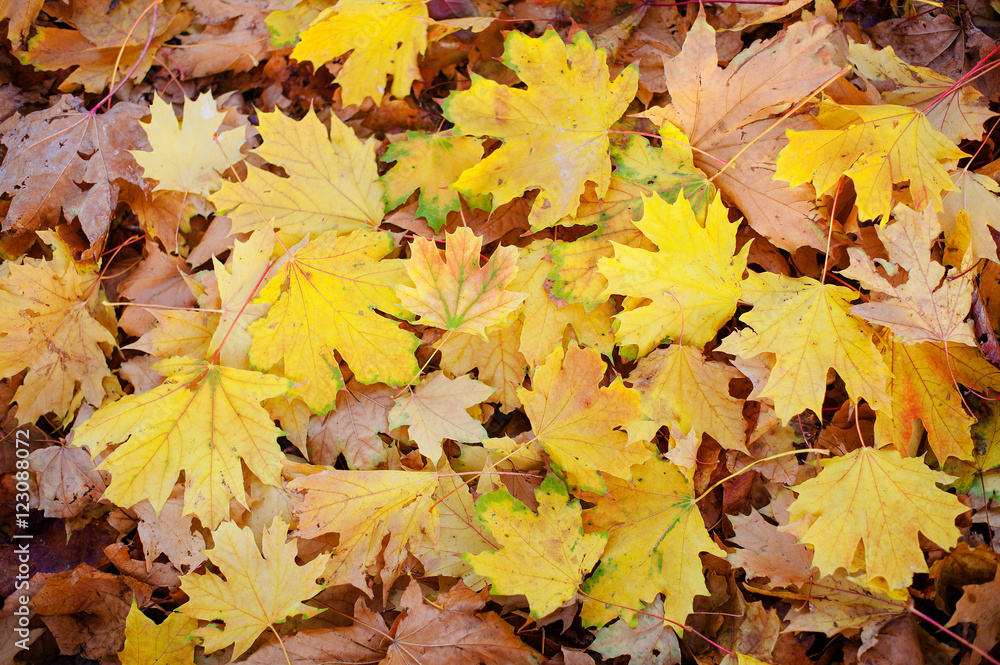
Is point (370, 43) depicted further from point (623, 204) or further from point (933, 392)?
point (933, 392)

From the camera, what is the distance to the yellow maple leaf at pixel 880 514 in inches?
48.6

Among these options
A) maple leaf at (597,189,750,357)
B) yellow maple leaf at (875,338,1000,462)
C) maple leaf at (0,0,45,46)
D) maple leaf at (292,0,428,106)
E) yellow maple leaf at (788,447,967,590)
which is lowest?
yellow maple leaf at (788,447,967,590)

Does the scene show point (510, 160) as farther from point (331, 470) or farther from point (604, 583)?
point (604, 583)

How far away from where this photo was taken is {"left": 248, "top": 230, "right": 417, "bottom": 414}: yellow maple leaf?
1.50m

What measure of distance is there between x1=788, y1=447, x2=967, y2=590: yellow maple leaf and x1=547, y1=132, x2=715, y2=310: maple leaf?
2.31 ft

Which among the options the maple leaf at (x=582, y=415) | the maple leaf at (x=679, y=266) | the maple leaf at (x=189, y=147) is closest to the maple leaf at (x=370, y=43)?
the maple leaf at (x=189, y=147)

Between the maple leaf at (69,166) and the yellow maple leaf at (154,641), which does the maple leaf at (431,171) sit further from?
the yellow maple leaf at (154,641)

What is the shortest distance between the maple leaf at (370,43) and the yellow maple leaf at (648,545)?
1360 mm

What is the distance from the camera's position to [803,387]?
129 centimetres

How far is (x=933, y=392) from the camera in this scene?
4.53ft

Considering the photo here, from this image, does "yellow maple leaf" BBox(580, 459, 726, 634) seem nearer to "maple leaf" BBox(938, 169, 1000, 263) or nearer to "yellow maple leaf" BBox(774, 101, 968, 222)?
"yellow maple leaf" BBox(774, 101, 968, 222)

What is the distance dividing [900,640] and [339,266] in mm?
1669

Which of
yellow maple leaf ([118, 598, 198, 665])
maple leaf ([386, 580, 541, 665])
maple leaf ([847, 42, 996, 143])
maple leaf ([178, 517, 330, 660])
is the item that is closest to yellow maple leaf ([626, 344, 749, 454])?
maple leaf ([386, 580, 541, 665])

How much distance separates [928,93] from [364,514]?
5.97ft
